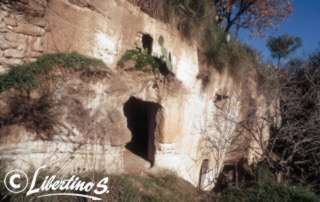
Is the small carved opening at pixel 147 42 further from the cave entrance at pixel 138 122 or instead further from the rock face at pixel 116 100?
the cave entrance at pixel 138 122

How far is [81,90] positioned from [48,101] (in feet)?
1.79

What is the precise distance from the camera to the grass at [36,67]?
3484mm

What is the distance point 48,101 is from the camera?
3.64m

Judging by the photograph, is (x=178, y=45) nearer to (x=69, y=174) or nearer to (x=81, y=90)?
(x=81, y=90)

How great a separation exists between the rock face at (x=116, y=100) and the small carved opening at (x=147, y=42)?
2 centimetres

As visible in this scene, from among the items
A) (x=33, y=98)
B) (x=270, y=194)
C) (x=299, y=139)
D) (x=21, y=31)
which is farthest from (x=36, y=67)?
(x=299, y=139)

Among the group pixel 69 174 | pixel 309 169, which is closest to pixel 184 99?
pixel 69 174

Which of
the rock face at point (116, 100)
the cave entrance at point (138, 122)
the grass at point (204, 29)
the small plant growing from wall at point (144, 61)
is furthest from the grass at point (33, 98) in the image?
the grass at point (204, 29)

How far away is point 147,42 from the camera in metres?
5.46

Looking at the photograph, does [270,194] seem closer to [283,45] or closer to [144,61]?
[144,61]

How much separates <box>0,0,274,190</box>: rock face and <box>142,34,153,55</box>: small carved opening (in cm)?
2

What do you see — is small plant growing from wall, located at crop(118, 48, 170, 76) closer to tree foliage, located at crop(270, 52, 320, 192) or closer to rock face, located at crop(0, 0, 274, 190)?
rock face, located at crop(0, 0, 274, 190)

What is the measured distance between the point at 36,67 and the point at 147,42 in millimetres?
2576

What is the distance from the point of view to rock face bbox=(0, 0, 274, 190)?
12.0ft
